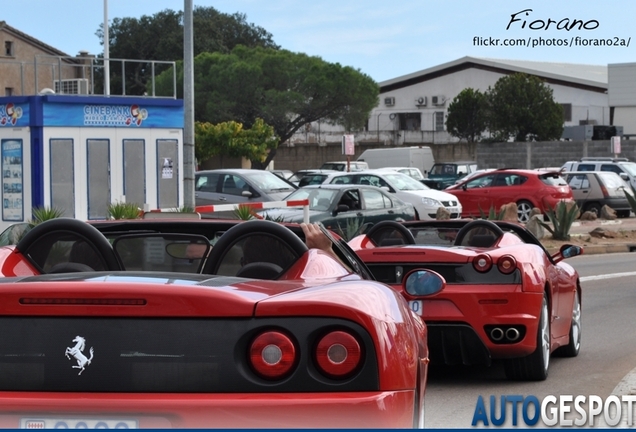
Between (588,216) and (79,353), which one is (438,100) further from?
(79,353)

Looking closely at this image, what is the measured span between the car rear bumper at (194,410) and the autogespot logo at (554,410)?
3547mm

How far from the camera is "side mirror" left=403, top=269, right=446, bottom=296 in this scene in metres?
7.36

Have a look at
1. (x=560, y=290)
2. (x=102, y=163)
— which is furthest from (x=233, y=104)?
(x=560, y=290)

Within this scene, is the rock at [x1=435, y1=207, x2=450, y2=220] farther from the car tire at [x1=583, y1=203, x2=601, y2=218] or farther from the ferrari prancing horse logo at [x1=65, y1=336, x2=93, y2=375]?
the ferrari prancing horse logo at [x1=65, y1=336, x2=93, y2=375]

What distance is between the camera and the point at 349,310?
3492 mm

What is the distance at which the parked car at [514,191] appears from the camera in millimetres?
31250

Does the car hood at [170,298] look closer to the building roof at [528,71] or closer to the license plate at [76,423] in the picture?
the license plate at [76,423]

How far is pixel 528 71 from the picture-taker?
79.4m

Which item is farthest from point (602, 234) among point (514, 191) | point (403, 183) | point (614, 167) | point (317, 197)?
point (614, 167)

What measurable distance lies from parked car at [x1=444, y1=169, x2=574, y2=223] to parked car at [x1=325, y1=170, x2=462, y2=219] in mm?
1673

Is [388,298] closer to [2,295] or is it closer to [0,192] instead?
[2,295]

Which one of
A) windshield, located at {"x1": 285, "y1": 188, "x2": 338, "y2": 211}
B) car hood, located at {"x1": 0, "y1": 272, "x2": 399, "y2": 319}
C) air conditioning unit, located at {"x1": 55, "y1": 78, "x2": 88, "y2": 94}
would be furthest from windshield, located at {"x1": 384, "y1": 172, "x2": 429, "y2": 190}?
car hood, located at {"x1": 0, "y1": 272, "x2": 399, "y2": 319}

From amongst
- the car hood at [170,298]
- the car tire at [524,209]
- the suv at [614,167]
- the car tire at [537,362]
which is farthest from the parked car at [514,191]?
the car hood at [170,298]

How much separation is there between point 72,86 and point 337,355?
2892 centimetres
